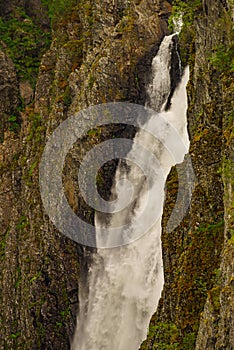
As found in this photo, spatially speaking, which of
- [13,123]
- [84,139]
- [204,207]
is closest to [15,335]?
[84,139]

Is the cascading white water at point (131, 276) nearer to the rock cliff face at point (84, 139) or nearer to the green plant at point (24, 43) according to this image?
the rock cliff face at point (84, 139)

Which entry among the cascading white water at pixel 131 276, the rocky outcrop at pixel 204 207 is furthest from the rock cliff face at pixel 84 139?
the cascading white water at pixel 131 276

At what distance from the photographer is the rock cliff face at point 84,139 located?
2052 cm

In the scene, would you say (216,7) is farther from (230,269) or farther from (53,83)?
(53,83)

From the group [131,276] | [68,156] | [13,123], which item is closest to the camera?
[131,276]

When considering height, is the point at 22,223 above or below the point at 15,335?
above

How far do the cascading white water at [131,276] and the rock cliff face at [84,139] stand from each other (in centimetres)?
135

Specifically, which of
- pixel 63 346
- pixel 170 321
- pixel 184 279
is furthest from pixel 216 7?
pixel 63 346

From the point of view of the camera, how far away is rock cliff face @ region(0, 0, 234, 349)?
2052cm

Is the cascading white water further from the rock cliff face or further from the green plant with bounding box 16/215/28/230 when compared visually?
the green plant with bounding box 16/215/28/230

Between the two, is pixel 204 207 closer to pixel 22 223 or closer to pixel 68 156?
pixel 68 156

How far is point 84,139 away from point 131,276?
8.43 metres

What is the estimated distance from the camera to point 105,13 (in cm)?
3766

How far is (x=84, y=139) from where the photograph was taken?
113 ft
